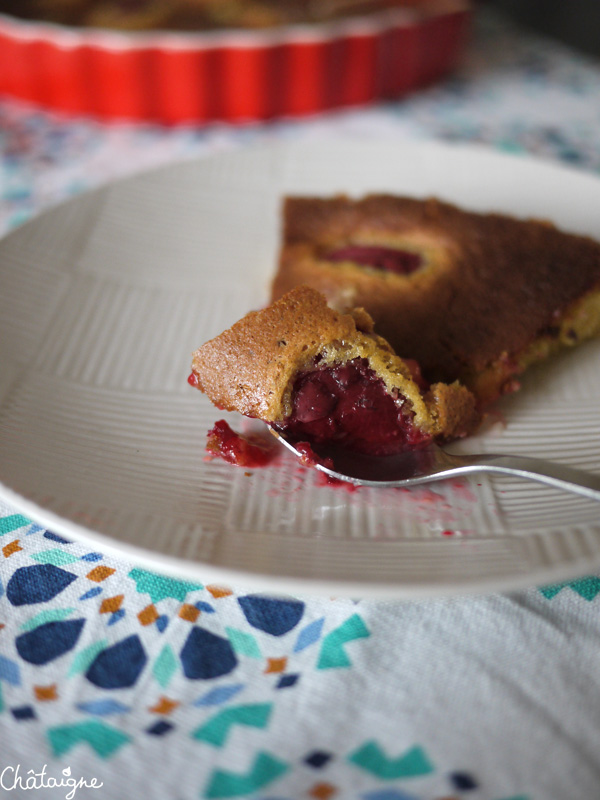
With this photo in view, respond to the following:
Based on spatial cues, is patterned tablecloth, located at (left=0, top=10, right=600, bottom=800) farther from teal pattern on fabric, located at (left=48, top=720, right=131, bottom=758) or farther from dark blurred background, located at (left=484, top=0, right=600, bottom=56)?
dark blurred background, located at (left=484, top=0, right=600, bottom=56)

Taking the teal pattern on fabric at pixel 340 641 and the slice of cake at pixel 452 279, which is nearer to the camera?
the teal pattern on fabric at pixel 340 641

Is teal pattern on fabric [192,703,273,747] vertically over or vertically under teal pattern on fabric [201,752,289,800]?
under

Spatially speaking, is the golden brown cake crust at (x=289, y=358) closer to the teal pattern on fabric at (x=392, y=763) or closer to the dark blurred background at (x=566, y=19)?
the teal pattern on fabric at (x=392, y=763)

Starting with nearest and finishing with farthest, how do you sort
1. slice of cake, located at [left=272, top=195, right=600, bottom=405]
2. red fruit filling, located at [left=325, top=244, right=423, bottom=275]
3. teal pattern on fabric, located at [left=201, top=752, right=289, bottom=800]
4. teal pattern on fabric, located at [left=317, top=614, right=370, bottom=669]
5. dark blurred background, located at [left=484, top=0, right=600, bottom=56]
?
teal pattern on fabric, located at [left=201, top=752, right=289, bottom=800]
teal pattern on fabric, located at [left=317, top=614, right=370, bottom=669]
slice of cake, located at [left=272, top=195, right=600, bottom=405]
red fruit filling, located at [left=325, top=244, right=423, bottom=275]
dark blurred background, located at [left=484, top=0, right=600, bottom=56]

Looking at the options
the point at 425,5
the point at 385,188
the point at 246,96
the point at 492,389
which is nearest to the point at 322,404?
the point at 492,389

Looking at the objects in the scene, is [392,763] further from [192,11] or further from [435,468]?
[192,11]

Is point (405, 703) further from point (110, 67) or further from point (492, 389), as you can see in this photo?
point (110, 67)

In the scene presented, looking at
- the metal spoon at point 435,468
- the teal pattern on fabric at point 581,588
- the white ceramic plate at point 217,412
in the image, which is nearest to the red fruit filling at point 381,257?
the white ceramic plate at point 217,412

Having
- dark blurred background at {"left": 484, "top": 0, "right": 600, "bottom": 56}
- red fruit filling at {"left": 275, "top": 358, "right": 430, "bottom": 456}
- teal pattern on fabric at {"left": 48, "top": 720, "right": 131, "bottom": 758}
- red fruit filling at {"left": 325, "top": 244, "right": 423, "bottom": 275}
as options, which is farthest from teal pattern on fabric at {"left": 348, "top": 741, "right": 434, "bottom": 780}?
dark blurred background at {"left": 484, "top": 0, "right": 600, "bottom": 56}
